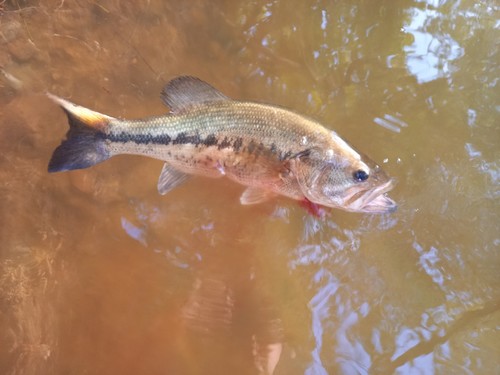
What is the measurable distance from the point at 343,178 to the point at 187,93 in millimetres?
987

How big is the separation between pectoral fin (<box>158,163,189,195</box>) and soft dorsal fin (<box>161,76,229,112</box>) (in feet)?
1.16

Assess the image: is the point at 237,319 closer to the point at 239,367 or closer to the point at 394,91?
the point at 239,367

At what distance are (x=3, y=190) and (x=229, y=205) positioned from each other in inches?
60.4

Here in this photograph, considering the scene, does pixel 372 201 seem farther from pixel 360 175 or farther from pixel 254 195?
pixel 254 195

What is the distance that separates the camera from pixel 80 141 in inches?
104

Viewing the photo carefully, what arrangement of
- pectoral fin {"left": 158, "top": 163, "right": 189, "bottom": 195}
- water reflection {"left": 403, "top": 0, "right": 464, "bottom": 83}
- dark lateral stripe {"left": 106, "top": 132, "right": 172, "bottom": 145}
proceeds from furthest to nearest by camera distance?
1. water reflection {"left": 403, "top": 0, "right": 464, "bottom": 83}
2. pectoral fin {"left": 158, "top": 163, "right": 189, "bottom": 195}
3. dark lateral stripe {"left": 106, "top": 132, "right": 172, "bottom": 145}

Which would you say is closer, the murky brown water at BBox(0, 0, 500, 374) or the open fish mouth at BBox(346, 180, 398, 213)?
the open fish mouth at BBox(346, 180, 398, 213)

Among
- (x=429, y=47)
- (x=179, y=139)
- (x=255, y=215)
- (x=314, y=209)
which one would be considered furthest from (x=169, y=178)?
(x=429, y=47)

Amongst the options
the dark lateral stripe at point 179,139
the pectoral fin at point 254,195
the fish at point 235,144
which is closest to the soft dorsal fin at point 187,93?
the fish at point 235,144

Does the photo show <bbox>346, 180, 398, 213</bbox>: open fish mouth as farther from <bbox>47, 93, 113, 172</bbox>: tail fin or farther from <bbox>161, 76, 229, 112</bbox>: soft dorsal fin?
<bbox>47, 93, 113, 172</bbox>: tail fin

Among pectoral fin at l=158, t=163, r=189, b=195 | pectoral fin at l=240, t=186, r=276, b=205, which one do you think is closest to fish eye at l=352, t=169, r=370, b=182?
pectoral fin at l=240, t=186, r=276, b=205

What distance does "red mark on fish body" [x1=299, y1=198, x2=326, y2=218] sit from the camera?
321cm

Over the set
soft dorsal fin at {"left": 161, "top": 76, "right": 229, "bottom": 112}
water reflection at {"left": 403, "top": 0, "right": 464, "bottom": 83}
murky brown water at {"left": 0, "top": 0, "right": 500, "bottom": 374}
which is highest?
water reflection at {"left": 403, "top": 0, "right": 464, "bottom": 83}

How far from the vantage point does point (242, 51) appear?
350 centimetres
